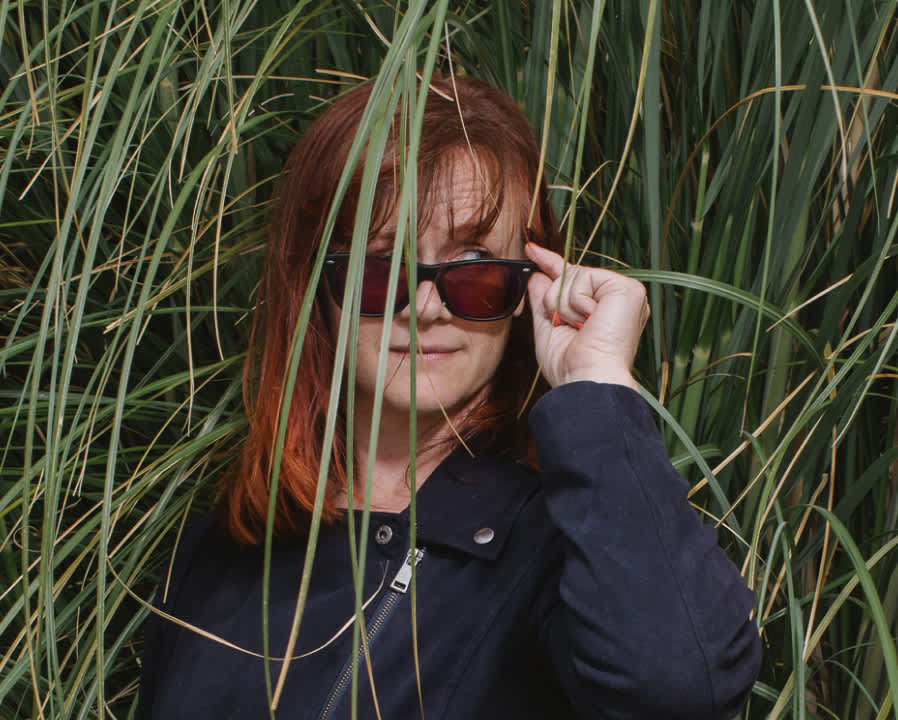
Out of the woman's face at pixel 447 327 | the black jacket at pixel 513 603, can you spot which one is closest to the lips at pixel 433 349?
the woman's face at pixel 447 327

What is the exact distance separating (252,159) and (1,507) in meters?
0.52

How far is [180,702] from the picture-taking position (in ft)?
2.74

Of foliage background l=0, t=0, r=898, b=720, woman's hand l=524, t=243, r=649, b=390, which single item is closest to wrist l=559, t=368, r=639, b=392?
woman's hand l=524, t=243, r=649, b=390

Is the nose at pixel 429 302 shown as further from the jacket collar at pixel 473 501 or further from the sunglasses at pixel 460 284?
the jacket collar at pixel 473 501

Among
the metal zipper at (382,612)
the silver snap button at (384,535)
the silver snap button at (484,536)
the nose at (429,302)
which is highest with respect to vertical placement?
the nose at (429,302)

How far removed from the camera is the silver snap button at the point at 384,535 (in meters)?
0.78

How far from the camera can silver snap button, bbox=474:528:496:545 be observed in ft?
2.50

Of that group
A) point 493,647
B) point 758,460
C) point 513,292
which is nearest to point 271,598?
point 493,647

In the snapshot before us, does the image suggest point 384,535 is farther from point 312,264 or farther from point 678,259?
point 678,259

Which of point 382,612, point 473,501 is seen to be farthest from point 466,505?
point 382,612

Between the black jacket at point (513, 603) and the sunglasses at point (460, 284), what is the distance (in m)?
0.15

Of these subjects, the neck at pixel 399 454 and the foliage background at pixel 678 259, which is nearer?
the foliage background at pixel 678 259

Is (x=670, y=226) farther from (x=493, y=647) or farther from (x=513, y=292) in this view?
(x=493, y=647)

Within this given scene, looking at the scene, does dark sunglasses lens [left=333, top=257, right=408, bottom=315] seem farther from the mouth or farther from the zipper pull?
the zipper pull
